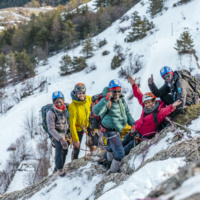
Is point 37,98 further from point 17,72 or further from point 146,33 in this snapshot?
point 146,33

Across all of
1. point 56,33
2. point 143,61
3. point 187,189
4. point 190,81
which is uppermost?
point 56,33

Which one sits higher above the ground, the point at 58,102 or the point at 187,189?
the point at 58,102

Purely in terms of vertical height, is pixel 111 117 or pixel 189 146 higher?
pixel 111 117

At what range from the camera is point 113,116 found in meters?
4.46

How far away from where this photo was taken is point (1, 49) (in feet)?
222

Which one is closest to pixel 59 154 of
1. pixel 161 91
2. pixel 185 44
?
pixel 161 91

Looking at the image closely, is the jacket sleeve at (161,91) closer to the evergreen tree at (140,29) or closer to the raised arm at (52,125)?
the raised arm at (52,125)

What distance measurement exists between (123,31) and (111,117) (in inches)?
1621

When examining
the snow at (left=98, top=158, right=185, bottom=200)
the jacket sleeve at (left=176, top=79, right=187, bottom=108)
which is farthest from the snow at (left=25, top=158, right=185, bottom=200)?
the jacket sleeve at (left=176, top=79, right=187, bottom=108)

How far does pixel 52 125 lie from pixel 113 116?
60.6 inches

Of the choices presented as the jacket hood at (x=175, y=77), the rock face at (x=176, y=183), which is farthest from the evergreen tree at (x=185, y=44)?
the rock face at (x=176, y=183)

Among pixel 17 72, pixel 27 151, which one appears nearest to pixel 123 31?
pixel 17 72

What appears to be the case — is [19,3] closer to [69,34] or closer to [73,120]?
[69,34]

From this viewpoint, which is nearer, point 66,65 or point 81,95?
point 81,95
